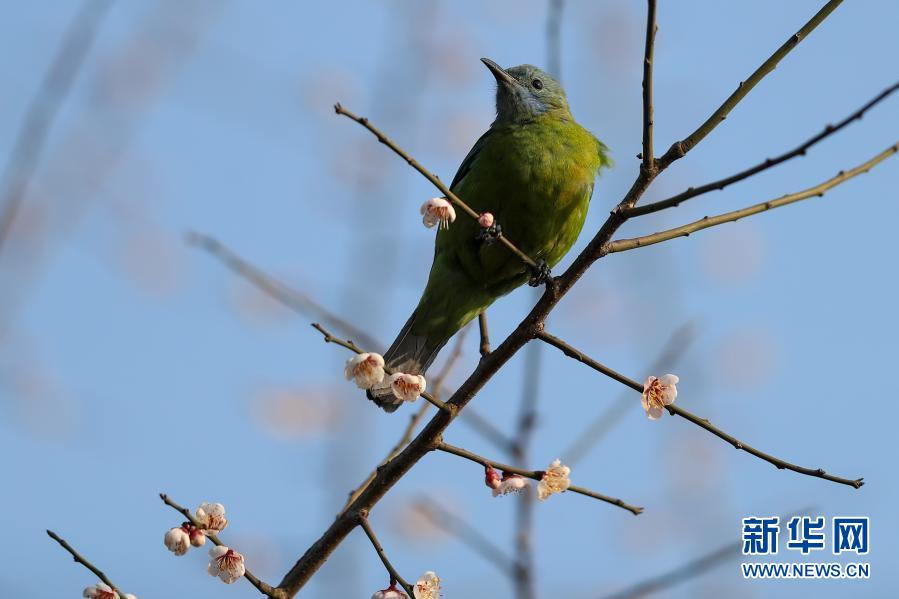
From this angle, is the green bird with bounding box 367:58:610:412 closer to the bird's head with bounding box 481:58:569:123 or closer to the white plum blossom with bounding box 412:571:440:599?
the bird's head with bounding box 481:58:569:123

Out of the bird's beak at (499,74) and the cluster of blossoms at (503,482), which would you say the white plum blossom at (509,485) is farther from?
the bird's beak at (499,74)

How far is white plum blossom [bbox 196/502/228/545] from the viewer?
8.55ft

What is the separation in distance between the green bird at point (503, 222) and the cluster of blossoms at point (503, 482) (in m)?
1.71

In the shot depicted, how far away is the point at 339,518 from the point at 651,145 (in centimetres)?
141

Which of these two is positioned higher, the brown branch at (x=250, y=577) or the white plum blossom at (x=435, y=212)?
the white plum blossom at (x=435, y=212)

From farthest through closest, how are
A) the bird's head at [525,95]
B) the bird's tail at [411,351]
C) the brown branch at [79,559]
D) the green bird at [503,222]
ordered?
the bird's head at [525,95] → the bird's tail at [411,351] → the green bird at [503,222] → the brown branch at [79,559]

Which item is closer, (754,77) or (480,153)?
(754,77)

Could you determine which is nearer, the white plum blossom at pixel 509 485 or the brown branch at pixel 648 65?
the brown branch at pixel 648 65

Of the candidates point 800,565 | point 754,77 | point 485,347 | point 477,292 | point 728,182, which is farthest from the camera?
point 477,292

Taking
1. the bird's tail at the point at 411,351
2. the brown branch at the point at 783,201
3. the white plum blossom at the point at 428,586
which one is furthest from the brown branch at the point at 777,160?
the bird's tail at the point at 411,351

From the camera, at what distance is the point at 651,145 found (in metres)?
2.74

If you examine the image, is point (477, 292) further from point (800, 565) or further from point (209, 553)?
point (209, 553)

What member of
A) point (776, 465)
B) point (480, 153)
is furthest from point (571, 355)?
point (480, 153)

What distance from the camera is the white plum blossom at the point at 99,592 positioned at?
95.3 inches
